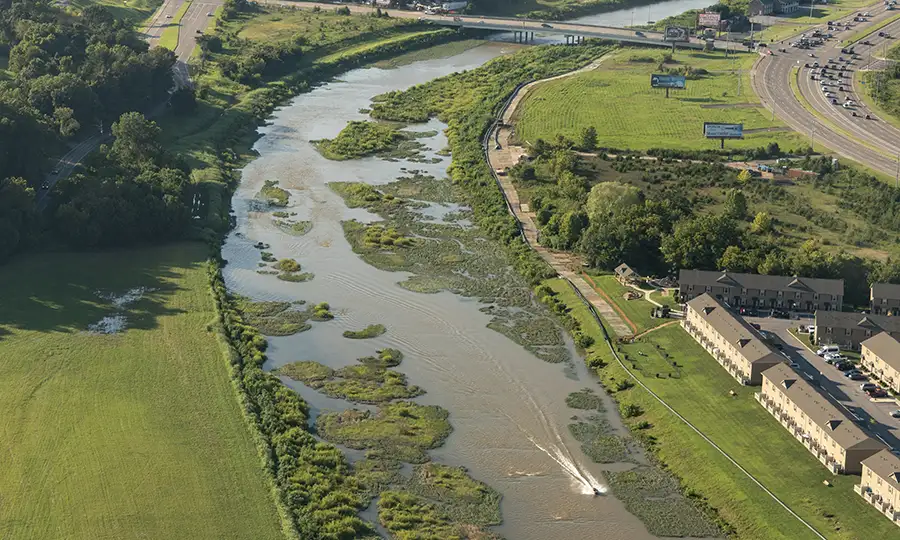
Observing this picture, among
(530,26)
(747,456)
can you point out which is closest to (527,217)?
(747,456)

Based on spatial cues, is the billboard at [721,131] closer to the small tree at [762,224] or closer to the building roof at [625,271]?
the small tree at [762,224]

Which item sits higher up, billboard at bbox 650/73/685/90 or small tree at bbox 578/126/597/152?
billboard at bbox 650/73/685/90

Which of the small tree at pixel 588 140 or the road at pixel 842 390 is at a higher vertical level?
the small tree at pixel 588 140

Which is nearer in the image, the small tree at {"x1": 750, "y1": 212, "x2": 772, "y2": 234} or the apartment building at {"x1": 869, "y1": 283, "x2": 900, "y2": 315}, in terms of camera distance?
the apartment building at {"x1": 869, "y1": 283, "x2": 900, "y2": 315}

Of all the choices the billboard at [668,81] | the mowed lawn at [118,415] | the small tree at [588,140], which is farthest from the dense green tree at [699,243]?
the billboard at [668,81]

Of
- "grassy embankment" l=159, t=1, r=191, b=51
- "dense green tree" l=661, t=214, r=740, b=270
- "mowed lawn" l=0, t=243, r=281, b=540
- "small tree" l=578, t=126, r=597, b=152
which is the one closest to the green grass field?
"grassy embankment" l=159, t=1, r=191, b=51

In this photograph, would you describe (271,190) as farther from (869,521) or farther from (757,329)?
(869,521)

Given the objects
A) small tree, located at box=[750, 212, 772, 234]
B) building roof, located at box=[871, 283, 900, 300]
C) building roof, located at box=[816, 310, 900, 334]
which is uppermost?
small tree, located at box=[750, 212, 772, 234]

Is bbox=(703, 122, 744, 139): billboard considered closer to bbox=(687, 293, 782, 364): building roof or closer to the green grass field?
bbox=(687, 293, 782, 364): building roof
